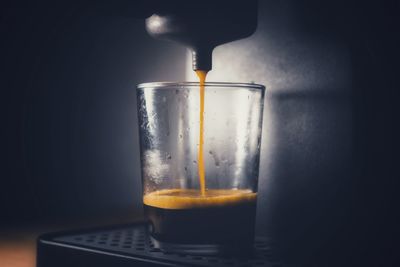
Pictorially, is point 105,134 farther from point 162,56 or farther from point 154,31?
point 154,31

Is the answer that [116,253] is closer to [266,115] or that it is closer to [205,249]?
[205,249]

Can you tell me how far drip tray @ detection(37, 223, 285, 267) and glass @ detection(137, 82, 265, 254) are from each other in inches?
0.9

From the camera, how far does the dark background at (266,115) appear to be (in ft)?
1.73

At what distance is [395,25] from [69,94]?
1.70ft

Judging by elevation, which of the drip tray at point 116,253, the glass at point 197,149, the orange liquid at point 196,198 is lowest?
the drip tray at point 116,253

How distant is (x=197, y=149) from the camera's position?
1.90 ft

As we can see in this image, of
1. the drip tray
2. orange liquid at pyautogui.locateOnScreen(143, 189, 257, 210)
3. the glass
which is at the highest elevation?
the glass

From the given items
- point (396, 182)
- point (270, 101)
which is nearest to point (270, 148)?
point (270, 101)

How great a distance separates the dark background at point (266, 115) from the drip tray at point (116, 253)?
0.12ft

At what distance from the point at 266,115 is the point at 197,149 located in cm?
10

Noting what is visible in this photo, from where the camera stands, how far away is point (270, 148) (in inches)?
24.7

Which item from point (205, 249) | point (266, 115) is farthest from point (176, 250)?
point (266, 115)

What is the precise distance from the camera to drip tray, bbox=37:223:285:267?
49 centimetres

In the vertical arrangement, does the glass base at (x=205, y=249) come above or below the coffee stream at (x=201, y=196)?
below
